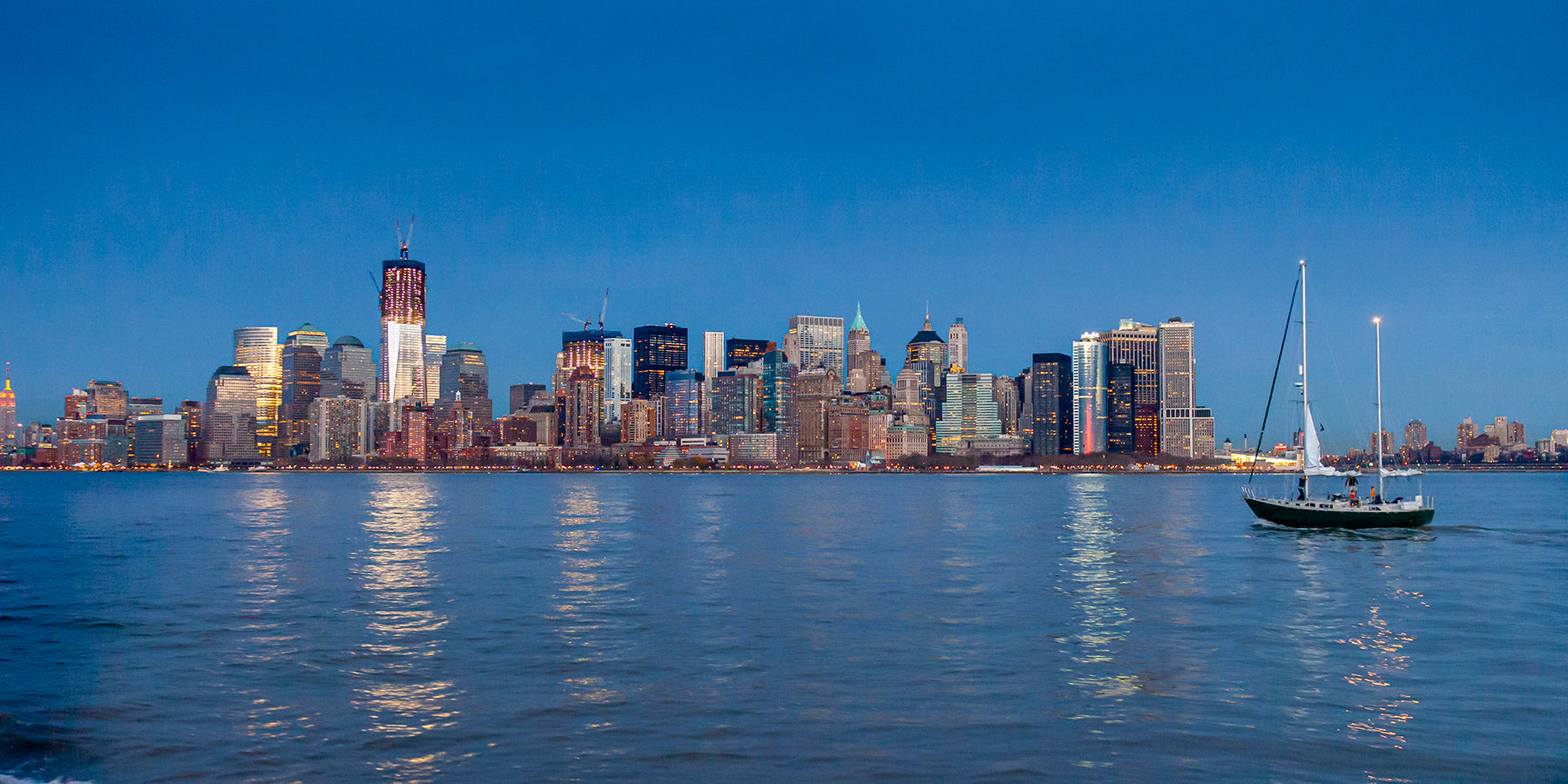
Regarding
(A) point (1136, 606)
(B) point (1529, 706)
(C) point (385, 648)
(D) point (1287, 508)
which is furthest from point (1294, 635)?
(D) point (1287, 508)

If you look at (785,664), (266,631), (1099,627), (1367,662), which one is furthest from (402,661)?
(1367,662)

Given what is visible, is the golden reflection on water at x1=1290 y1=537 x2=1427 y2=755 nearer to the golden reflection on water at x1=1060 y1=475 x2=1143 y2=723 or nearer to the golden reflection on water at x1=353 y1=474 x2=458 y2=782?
the golden reflection on water at x1=1060 y1=475 x2=1143 y2=723

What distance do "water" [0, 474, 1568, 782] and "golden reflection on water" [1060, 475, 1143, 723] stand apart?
176 mm

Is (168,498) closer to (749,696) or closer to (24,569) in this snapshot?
(24,569)

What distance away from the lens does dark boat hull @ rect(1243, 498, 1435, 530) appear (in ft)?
230

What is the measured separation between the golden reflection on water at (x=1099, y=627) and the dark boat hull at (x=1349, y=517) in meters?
13.4

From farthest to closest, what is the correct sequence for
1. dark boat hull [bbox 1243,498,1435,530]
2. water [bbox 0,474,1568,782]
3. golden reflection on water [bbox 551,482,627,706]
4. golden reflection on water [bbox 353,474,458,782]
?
dark boat hull [bbox 1243,498,1435,530], golden reflection on water [bbox 551,482,627,706], golden reflection on water [bbox 353,474,458,782], water [bbox 0,474,1568,782]

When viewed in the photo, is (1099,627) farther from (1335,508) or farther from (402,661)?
(1335,508)

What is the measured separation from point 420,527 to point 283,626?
1949 inches

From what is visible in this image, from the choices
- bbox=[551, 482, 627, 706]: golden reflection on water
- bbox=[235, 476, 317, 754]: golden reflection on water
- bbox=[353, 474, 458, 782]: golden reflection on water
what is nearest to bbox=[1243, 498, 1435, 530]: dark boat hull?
bbox=[551, 482, 627, 706]: golden reflection on water

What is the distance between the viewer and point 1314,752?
18.6 meters

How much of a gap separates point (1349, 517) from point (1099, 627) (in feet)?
152

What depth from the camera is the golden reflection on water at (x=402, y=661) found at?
19.3 m

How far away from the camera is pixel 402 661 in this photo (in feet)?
88.4
